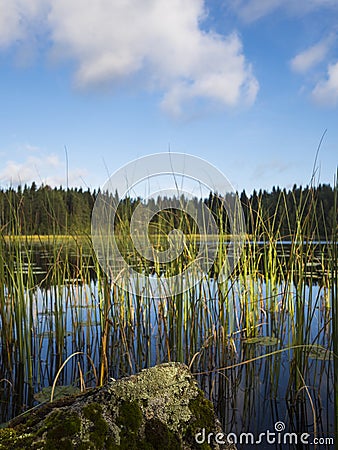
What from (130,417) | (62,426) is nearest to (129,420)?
(130,417)

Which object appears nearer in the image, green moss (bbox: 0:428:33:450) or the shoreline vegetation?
green moss (bbox: 0:428:33:450)

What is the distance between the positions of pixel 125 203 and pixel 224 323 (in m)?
1.04

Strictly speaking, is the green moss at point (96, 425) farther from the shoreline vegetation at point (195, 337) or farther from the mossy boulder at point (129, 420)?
the shoreline vegetation at point (195, 337)

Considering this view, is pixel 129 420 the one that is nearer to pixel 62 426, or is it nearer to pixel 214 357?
pixel 62 426

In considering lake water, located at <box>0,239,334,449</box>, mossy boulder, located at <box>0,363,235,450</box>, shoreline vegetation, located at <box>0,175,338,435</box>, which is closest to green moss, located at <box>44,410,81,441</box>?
mossy boulder, located at <box>0,363,235,450</box>

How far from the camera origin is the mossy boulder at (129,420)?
1.04 metres

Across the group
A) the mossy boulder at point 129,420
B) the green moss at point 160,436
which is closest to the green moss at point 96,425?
the mossy boulder at point 129,420

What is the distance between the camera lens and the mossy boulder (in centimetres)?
104
